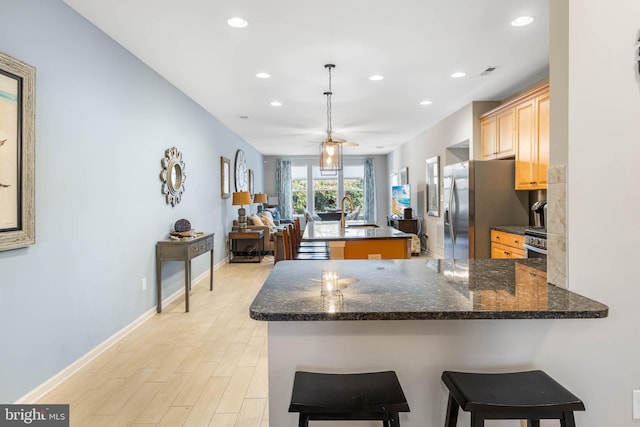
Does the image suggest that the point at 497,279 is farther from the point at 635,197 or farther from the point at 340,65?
the point at 340,65

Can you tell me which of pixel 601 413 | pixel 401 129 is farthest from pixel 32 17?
pixel 401 129

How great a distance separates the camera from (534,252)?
3.54 m

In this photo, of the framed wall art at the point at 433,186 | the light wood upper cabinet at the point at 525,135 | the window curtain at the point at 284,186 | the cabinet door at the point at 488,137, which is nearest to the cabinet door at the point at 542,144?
the light wood upper cabinet at the point at 525,135

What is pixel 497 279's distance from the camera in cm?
164

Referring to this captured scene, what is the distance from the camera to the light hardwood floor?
2166 millimetres

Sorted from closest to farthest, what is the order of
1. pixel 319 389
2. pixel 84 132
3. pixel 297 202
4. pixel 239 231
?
pixel 319 389 < pixel 84 132 < pixel 239 231 < pixel 297 202

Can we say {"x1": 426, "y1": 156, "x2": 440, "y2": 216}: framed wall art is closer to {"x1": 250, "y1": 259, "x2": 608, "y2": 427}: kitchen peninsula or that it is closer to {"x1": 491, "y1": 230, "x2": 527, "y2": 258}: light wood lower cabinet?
{"x1": 491, "y1": 230, "x2": 527, "y2": 258}: light wood lower cabinet

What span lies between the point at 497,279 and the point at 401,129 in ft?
21.3

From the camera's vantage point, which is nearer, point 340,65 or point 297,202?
point 340,65

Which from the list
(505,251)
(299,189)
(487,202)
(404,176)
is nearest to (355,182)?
(299,189)

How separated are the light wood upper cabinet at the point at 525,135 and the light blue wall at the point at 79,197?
409cm

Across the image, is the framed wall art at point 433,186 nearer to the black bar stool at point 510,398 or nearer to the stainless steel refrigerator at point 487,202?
the stainless steel refrigerator at point 487,202

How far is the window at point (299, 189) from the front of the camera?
40.4ft

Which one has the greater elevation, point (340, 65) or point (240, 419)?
point (340, 65)
